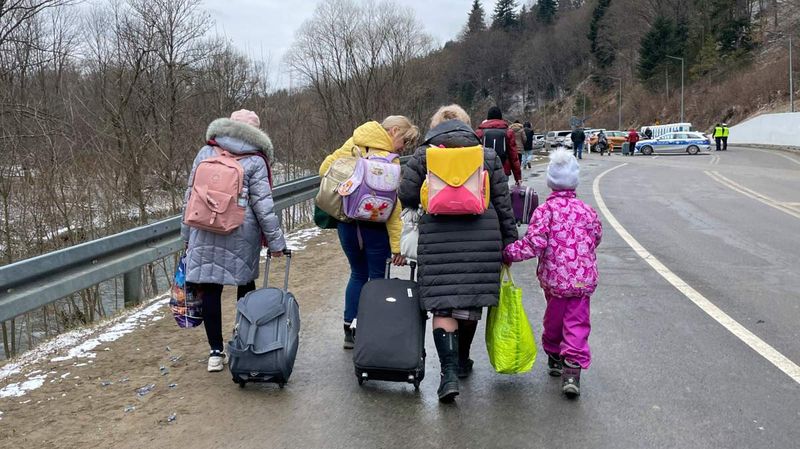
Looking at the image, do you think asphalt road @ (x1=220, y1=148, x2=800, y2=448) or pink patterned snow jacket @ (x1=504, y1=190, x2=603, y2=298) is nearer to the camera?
asphalt road @ (x1=220, y1=148, x2=800, y2=448)

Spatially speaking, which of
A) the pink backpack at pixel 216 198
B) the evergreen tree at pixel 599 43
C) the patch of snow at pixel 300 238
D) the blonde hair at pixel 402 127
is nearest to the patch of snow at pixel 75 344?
the pink backpack at pixel 216 198

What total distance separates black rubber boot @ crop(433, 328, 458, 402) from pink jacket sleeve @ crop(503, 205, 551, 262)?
62 cm

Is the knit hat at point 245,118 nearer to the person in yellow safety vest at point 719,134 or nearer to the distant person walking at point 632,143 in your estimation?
the distant person walking at point 632,143

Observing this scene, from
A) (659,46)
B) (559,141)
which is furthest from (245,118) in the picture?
(659,46)

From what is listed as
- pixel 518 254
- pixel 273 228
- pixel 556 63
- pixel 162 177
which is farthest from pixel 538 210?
pixel 556 63

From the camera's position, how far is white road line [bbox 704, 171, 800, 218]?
12445mm

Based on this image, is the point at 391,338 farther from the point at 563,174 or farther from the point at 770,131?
the point at 770,131

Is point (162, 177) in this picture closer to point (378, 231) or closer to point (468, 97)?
point (378, 231)

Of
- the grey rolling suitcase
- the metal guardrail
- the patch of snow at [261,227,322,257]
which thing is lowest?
the patch of snow at [261,227,322,257]

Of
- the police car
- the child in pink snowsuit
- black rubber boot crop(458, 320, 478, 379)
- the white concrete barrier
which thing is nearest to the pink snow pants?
the child in pink snowsuit

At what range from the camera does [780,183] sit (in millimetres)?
18016

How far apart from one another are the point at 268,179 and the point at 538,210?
72.6 inches

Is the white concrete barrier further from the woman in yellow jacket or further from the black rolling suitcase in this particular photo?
the black rolling suitcase

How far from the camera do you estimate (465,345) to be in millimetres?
4363
